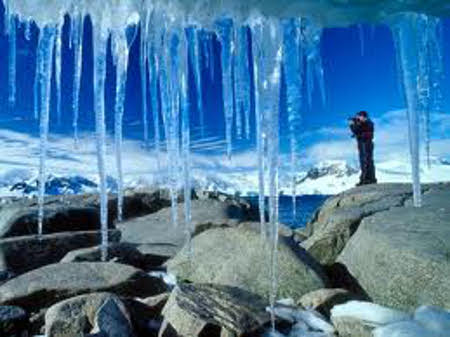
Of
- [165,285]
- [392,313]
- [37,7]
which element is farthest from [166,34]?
[165,285]

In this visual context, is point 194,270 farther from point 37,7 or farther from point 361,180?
point 361,180

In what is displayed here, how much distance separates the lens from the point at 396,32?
416 centimetres

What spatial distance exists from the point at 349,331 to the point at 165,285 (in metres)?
3.38

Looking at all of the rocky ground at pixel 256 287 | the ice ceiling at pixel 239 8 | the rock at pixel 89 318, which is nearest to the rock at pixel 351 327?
the rocky ground at pixel 256 287

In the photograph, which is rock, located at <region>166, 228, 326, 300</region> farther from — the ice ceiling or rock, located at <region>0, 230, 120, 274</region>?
the ice ceiling

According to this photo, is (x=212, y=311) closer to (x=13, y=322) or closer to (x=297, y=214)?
(x=13, y=322)

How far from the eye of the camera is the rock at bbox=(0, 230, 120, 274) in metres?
11.7

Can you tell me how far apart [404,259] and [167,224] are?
30.6 feet

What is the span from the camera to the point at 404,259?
7.21m

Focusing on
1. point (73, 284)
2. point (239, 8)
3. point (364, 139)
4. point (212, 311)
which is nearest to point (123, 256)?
point (73, 284)

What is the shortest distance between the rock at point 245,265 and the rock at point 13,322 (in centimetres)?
262

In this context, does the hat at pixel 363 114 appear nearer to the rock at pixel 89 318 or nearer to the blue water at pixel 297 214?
the blue water at pixel 297 214

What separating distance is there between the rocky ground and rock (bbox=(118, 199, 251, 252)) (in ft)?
7.98

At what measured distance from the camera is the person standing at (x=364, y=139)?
17.8m
